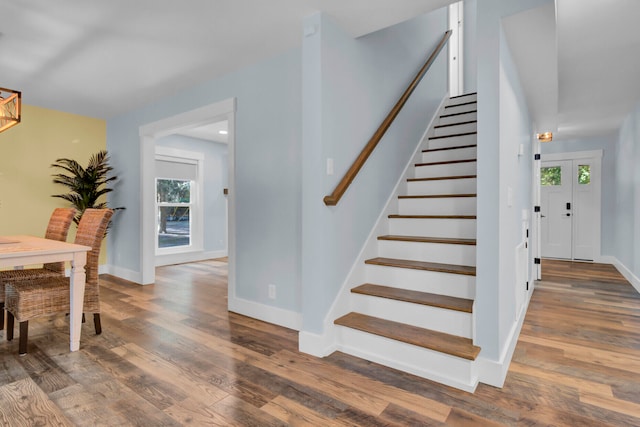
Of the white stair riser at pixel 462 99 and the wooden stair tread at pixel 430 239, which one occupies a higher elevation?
the white stair riser at pixel 462 99

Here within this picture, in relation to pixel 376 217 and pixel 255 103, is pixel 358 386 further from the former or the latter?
pixel 255 103

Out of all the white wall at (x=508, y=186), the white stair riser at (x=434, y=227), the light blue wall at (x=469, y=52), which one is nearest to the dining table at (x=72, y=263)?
the white stair riser at (x=434, y=227)

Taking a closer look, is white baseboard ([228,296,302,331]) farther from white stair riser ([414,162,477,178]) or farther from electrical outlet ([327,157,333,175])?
white stair riser ([414,162,477,178])

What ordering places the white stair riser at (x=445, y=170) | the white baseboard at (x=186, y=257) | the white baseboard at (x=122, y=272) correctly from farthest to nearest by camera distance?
the white baseboard at (x=186, y=257) < the white baseboard at (x=122, y=272) < the white stair riser at (x=445, y=170)

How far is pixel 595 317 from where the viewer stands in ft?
10.2

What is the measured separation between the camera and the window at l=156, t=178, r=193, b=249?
240 inches

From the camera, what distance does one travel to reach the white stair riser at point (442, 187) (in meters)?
3.08

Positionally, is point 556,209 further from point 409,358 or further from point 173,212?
point 173,212

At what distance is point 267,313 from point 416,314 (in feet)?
4.34

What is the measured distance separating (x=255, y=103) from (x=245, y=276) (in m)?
1.56

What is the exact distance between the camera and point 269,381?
196 cm

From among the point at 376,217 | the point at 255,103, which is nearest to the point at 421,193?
the point at 376,217

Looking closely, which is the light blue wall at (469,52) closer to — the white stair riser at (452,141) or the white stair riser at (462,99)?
the white stair riser at (462,99)

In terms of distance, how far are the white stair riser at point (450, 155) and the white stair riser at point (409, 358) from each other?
7.11ft
